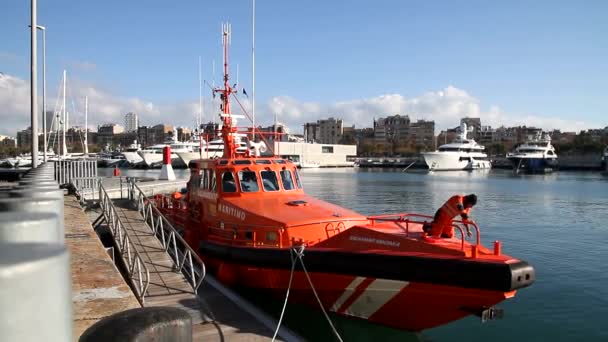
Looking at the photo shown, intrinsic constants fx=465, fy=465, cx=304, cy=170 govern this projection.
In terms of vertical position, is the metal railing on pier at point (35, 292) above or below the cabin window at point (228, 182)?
above

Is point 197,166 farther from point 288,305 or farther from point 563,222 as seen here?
point 563,222

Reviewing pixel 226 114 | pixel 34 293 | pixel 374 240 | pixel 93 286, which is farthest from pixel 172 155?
pixel 34 293

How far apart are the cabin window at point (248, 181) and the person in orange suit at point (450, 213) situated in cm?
480

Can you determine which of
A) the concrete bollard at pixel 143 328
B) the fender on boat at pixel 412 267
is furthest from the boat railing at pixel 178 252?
the concrete bollard at pixel 143 328

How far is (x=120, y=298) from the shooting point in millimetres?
6465

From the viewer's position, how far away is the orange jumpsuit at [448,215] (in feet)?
25.5

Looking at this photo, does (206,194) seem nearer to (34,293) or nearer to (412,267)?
(412,267)

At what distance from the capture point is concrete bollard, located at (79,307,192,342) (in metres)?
2.12

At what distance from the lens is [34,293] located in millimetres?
1039

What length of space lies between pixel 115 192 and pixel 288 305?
15270 millimetres

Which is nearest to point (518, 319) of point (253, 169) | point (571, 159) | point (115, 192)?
point (253, 169)

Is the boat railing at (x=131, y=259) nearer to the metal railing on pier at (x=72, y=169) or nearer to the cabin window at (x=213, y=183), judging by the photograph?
the cabin window at (x=213, y=183)

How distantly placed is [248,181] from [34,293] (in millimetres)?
10639

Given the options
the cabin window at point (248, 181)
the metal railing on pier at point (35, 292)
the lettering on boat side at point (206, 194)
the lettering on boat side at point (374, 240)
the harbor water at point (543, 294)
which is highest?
the metal railing on pier at point (35, 292)
